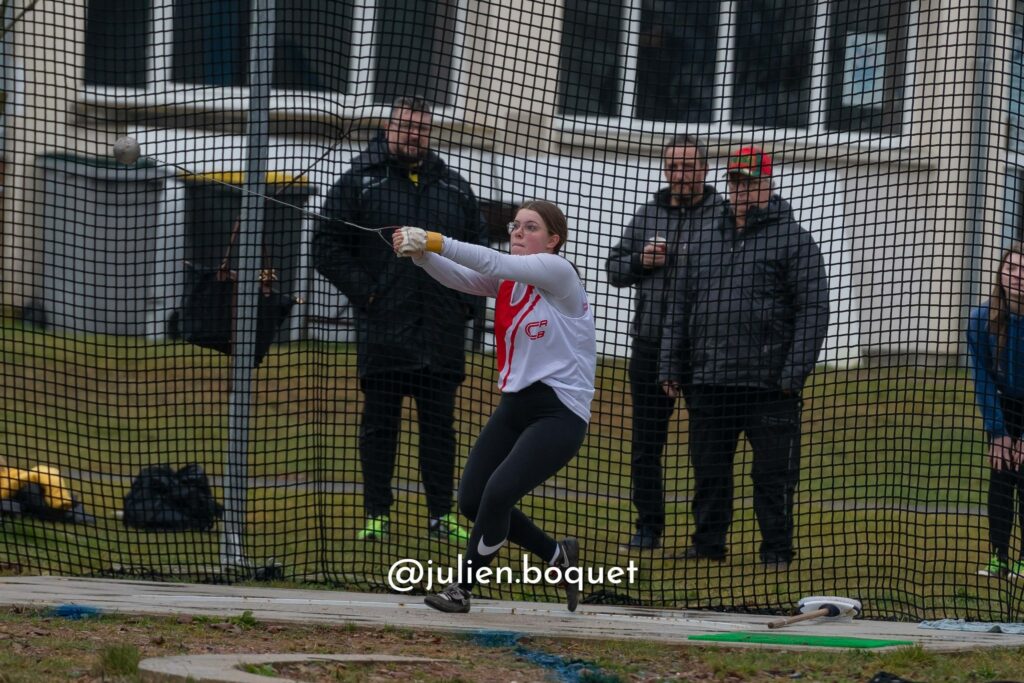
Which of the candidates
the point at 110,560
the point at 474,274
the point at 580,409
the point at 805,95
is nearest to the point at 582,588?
the point at 580,409

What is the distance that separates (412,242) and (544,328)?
667 millimetres

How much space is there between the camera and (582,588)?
6.45 meters

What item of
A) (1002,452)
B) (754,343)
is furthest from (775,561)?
(1002,452)

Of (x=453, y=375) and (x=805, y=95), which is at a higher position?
(x=805, y=95)

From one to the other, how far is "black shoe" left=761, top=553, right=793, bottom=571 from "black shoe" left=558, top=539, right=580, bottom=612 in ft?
4.50

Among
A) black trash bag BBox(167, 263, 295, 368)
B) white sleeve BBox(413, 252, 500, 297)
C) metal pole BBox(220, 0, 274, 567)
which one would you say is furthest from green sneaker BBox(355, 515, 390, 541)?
white sleeve BBox(413, 252, 500, 297)

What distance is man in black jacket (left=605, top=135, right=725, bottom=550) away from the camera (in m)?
7.08

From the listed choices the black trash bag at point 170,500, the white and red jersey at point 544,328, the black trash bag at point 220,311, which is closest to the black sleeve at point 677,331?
the white and red jersey at point 544,328

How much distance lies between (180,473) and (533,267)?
2724 millimetres

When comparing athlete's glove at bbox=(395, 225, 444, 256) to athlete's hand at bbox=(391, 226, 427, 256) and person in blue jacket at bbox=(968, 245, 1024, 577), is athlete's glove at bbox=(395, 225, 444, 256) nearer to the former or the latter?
athlete's hand at bbox=(391, 226, 427, 256)

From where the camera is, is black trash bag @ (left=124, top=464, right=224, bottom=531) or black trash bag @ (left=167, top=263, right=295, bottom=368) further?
black trash bag @ (left=124, top=464, right=224, bottom=531)

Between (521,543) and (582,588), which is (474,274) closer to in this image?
(521,543)

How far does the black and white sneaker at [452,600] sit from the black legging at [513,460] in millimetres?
37

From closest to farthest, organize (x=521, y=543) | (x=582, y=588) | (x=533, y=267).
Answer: (x=533, y=267) → (x=521, y=543) → (x=582, y=588)
